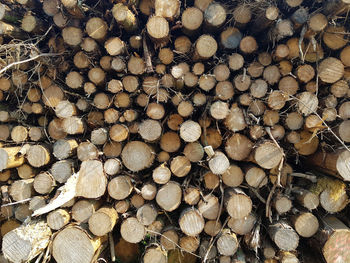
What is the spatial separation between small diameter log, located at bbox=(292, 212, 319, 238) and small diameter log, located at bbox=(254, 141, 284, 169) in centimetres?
53

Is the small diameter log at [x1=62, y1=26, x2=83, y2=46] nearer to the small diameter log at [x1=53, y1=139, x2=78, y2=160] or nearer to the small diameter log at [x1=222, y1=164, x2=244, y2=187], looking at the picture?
the small diameter log at [x1=53, y1=139, x2=78, y2=160]

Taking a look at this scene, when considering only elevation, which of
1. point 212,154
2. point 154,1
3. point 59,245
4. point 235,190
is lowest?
point 59,245

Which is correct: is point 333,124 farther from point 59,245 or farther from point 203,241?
point 59,245

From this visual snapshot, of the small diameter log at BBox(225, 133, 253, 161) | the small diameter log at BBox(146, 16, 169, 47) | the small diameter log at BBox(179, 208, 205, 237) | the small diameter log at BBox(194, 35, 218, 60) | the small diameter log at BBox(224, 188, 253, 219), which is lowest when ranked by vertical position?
the small diameter log at BBox(179, 208, 205, 237)

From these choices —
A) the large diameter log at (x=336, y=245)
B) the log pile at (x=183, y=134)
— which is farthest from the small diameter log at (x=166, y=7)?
the large diameter log at (x=336, y=245)

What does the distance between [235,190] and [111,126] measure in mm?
1359

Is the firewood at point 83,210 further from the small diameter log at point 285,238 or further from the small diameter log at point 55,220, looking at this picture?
the small diameter log at point 285,238

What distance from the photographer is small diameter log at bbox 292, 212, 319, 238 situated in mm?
2172

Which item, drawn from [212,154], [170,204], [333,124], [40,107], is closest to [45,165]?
[40,107]

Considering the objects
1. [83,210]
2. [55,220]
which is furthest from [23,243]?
[83,210]

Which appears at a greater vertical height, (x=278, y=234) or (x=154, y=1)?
(x=154, y=1)

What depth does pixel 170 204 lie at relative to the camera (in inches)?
88.8

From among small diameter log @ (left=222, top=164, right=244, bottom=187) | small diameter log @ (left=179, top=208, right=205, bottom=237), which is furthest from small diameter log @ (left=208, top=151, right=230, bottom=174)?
small diameter log @ (left=179, top=208, right=205, bottom=237)

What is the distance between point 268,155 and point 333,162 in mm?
604
